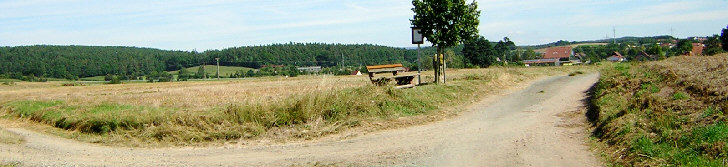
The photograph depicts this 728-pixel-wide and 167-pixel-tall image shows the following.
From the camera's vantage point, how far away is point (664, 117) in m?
7.67

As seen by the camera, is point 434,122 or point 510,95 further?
point 510,95

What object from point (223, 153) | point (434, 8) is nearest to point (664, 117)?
point (223, 153)

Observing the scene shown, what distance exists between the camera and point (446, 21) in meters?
17.0

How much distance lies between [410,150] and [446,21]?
9.28 m

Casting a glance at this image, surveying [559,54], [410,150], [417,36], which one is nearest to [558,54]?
[559,54]

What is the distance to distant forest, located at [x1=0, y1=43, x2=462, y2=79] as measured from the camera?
78.0m

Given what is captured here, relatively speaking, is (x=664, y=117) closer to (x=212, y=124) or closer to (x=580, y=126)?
(x=580, y=126)

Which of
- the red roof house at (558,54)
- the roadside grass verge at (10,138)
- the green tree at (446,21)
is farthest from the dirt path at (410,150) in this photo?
the red roof house at (558,54)

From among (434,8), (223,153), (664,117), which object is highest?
(434,8)

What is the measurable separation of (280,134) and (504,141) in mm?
4382

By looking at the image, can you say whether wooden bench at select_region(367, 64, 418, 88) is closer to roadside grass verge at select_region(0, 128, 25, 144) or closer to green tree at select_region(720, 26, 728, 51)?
roadside grass verge at select_region(0, 128, 25, 144)

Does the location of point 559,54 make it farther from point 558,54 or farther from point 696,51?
point 696,51

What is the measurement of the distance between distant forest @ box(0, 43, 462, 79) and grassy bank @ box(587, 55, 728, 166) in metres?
59.3

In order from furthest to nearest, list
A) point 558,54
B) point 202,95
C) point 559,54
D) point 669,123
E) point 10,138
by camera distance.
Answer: point 558,54
point 559,54
point 202,95
point 10,138
point 669,123
